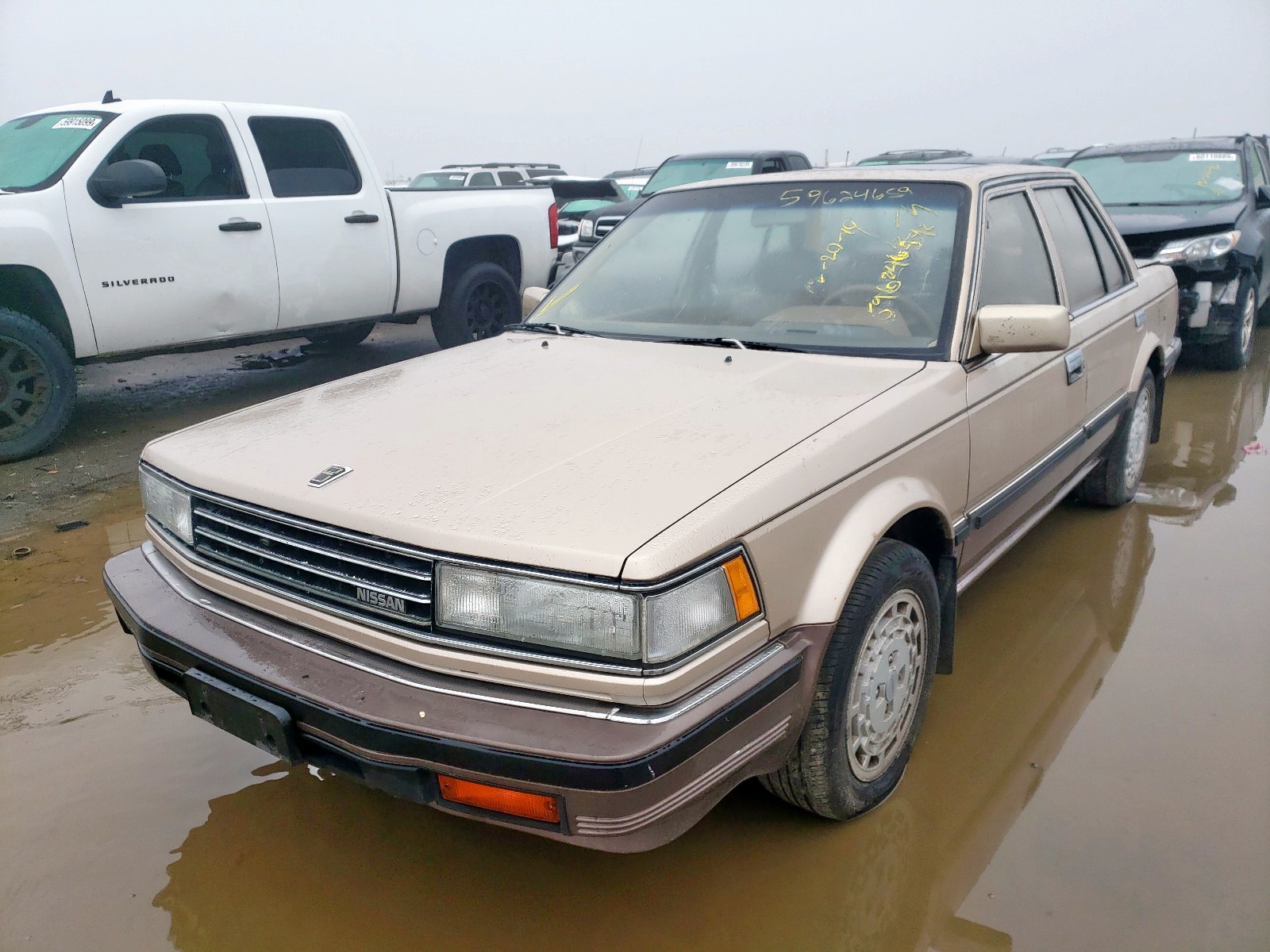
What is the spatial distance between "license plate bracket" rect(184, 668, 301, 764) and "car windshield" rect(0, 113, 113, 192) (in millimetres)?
4481

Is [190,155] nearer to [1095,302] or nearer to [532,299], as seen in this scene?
[532,299]

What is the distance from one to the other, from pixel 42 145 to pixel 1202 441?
7081 mm

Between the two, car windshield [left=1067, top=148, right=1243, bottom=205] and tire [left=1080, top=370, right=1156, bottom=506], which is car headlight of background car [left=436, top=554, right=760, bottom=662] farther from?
car windshield [left=1067, top=148, right=1243, bottom=205]

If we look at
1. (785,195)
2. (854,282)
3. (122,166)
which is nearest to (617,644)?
(854,282)

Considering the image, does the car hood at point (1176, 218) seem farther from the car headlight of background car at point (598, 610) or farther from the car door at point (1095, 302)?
the car headlight of background car at point (598, 610)

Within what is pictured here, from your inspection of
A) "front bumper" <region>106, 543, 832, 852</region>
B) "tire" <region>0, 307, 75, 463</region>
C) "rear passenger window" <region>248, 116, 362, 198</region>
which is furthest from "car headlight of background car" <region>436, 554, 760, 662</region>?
"rear passenger window" <region>248, 116, 362, 198</region>

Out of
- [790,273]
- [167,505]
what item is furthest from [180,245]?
[790,273]

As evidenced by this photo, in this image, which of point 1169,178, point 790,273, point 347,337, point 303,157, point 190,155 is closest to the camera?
point 790,273

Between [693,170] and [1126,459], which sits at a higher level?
[693,170]

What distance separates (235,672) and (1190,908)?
2123 millimetres

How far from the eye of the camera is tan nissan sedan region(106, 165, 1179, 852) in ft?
5.59

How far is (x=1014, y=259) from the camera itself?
123 inches

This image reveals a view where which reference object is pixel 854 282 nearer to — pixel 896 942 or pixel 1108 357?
pixel 1108 357

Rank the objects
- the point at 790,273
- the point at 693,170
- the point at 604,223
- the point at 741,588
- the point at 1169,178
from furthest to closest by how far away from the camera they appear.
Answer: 1. the point at 693,170
2. the point at 604,223
3. the point at 1169,178
4. the point at 790,273
5. the point at 741,588
